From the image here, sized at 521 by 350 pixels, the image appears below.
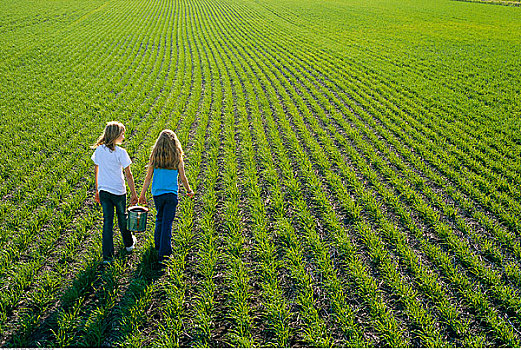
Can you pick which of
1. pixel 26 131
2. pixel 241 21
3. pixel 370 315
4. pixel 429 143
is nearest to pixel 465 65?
pixel 429 143

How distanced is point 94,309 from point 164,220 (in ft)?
4.43

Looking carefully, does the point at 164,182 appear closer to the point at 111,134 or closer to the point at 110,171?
the point at 110,171

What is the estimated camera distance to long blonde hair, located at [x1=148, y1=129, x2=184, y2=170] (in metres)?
4.66

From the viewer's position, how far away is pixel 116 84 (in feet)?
49.4

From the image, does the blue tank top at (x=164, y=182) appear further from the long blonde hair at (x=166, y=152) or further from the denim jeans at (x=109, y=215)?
the denim jeans at (x=109, y=215)

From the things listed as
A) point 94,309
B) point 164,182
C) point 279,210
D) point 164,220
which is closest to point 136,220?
point 164,220

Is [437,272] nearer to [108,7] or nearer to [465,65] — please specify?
[465,65]

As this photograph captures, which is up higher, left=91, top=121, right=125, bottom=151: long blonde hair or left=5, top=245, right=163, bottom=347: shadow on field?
left=91, top=121, right=125, bottom=151: long blonde hair

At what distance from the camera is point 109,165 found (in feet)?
15.1

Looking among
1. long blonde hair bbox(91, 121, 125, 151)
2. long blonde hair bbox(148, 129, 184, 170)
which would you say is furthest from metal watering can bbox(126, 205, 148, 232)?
long blonde hair bbox(91, 121, 125, 151)

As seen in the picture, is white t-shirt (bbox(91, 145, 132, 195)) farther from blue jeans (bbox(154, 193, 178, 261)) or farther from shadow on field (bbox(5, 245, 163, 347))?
shadow on field (bbox(5, 245, 163, 347))

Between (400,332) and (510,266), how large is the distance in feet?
7.31

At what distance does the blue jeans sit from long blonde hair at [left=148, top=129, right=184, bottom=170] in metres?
0.43

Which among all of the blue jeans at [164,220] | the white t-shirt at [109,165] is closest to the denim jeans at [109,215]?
the white t-shirt at [109,165]
